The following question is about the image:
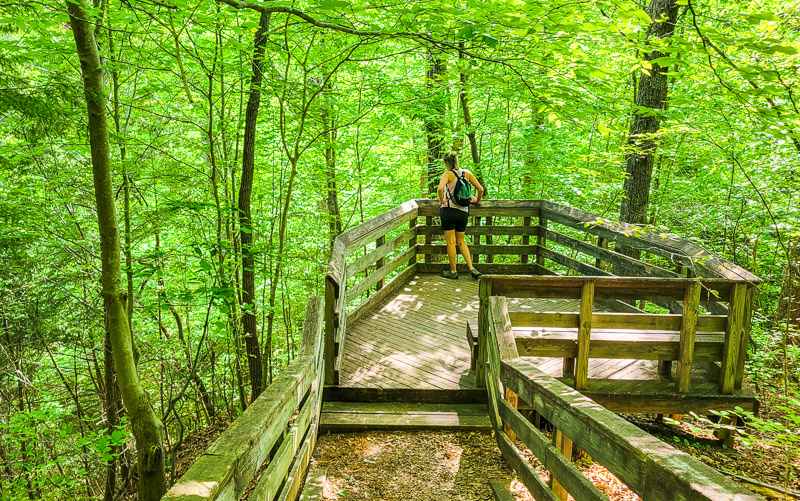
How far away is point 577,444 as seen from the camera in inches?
91.4

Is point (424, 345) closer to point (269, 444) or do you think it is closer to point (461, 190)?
point (461, 190)

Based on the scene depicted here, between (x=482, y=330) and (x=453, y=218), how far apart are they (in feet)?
10.1

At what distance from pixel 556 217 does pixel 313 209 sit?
6025 mm

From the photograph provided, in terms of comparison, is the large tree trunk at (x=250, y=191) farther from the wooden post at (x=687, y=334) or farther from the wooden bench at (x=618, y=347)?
the wooden post at (x=687, y=334)

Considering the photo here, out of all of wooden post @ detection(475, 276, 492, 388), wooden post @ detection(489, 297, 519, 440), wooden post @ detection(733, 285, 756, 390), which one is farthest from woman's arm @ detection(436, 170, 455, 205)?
wooden post @ detection(733, 285, 756, 390)

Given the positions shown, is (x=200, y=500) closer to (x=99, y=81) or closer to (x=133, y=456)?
(x=99, y=81)

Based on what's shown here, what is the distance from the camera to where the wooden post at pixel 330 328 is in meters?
4.38

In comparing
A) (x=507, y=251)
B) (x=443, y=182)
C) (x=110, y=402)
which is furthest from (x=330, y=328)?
(x=110, y=402)

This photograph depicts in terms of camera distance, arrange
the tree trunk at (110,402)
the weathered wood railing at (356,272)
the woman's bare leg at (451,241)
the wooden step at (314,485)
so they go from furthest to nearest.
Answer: the woman's bare leg at (451,241), the tree trunk at (110,402), the weathered wood railing at (356,272), the wooden step at (314,485)

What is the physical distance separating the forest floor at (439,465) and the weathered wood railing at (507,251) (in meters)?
0.93

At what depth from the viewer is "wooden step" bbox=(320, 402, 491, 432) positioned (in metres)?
4.08

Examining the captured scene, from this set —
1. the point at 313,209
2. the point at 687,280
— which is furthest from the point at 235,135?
the point at 687,280

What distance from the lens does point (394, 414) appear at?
168 inches

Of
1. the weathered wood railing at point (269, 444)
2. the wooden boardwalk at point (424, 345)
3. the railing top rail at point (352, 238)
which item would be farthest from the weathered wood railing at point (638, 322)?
the weathered wood railing at point (269, 444)
